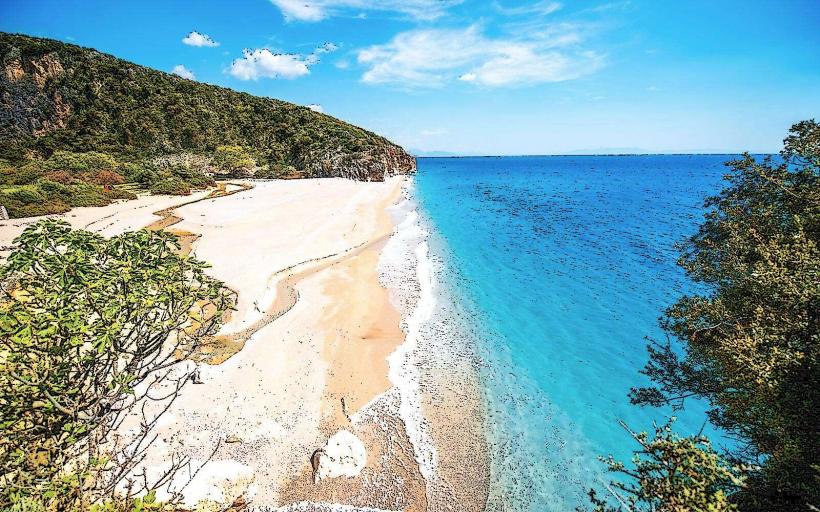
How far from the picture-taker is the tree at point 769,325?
569cm

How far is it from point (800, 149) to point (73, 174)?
2396 inches

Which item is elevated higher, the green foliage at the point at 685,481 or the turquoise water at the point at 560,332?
the green foliage at the point at 685,481

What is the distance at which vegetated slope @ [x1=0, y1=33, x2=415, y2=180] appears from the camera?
214 ft

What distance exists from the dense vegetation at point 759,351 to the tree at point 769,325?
2 centimetres

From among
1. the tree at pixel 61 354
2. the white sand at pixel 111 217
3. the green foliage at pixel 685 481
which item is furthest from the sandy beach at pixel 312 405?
the green foliage at pixel 685 481

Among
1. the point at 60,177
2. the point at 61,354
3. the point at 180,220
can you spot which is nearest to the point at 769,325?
the point at 61,354

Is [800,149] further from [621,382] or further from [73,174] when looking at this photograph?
[73,174]

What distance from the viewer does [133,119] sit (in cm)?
7081

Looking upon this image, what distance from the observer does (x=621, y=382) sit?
16375 millimetres

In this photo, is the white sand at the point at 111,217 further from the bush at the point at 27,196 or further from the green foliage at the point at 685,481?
the green foliage at the point at 685,481

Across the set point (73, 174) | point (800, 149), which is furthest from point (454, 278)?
point (73, 174)

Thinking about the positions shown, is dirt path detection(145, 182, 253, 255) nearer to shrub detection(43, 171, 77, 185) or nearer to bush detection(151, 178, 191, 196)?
bush detection(151, 178, 191, 196)

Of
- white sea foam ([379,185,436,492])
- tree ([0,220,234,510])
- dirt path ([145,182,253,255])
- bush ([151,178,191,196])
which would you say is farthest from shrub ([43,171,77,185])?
tree ([0,220,234,510])

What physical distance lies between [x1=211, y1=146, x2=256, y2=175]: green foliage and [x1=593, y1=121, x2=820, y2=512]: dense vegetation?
7186 cm
